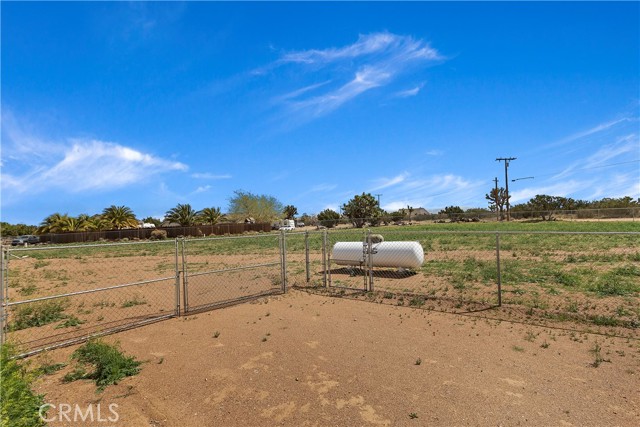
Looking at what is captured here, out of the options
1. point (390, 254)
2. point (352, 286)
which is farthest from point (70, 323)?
point (390, 254)

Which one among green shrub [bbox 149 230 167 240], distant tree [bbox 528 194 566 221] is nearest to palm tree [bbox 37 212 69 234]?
green shrub [bbox 149 230 167 240]

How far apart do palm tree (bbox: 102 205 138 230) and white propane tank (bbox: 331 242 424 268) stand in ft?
184

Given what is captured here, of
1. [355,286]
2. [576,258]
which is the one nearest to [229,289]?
[355,286]

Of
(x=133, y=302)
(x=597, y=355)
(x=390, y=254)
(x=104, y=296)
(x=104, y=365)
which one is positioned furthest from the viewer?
(x=390, y=254)

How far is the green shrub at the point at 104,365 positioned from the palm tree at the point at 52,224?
61.2 meters

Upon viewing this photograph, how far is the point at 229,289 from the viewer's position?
11.6 m

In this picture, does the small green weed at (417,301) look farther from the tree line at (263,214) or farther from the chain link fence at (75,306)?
the tree line at (263,214)

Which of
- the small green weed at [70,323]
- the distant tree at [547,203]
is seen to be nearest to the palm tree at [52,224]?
the small green weed at [70,323]

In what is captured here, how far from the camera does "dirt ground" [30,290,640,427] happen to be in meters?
4.19

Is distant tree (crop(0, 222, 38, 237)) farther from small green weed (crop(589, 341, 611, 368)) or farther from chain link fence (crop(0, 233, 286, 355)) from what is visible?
small green weed (crop(589, 341, 611, 368))

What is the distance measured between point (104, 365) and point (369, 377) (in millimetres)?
3775

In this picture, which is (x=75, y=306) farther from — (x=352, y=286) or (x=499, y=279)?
(x=499, y=279)

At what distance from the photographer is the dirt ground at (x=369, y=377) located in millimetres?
4188

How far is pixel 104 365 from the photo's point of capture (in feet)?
17.3
